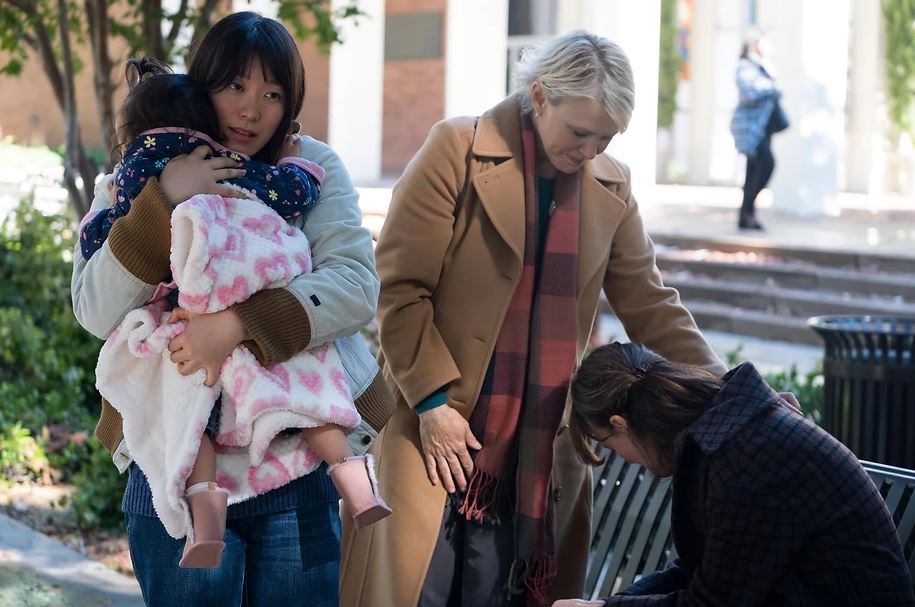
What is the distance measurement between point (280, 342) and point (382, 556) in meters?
1.13

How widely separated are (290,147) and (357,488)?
720mm

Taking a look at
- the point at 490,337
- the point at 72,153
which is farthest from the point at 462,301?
the point at 72,153

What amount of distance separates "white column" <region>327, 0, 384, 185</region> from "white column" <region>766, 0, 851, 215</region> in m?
6.28

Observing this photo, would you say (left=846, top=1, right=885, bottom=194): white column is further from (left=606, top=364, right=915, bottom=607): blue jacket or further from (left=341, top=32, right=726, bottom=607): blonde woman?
(left=606, top=364, right=915, bottom=607): blue jacket

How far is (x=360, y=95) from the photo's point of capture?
20500mm

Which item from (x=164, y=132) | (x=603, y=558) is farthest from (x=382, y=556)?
(x=164, y=132)

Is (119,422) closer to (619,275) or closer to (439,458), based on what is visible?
(439,458)

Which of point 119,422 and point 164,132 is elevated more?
point 164,132

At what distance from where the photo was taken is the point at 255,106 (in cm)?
262

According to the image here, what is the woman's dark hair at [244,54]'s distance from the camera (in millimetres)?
2605

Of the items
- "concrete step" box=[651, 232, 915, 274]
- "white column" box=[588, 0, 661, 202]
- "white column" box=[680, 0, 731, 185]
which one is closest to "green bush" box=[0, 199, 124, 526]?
"concrete step" box=[651, 232, 915, 274]

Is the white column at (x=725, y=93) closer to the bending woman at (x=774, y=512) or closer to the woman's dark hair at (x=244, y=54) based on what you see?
the bending woman at (x=774, y=512)

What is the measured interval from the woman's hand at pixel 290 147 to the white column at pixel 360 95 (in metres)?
17.0

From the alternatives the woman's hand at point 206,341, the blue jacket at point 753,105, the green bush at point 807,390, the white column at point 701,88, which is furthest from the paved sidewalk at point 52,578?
the white column at point 701,88
